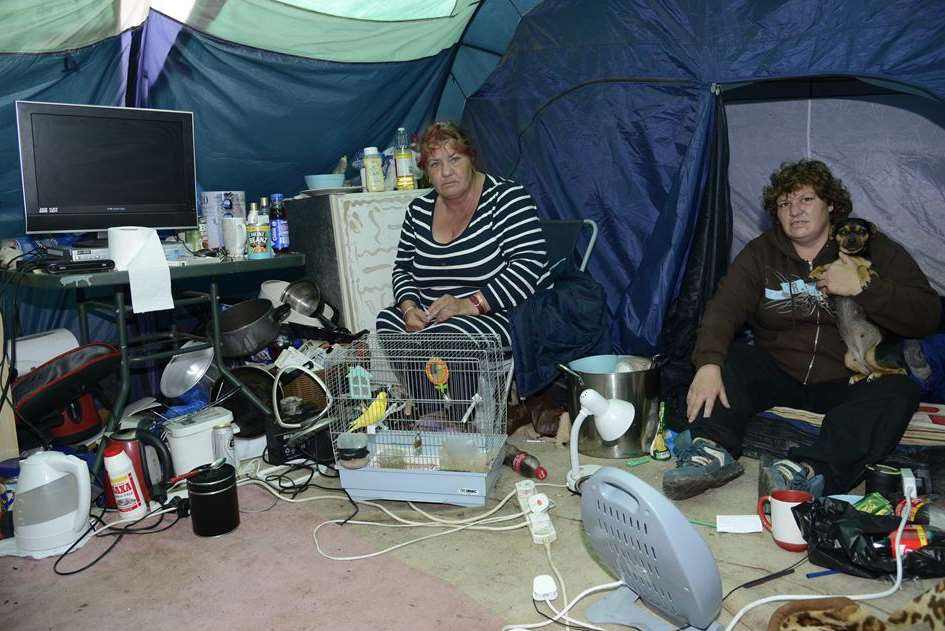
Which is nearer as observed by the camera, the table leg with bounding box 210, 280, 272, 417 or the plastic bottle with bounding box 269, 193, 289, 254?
the table leg with bounding box 210, 280, 272, 417

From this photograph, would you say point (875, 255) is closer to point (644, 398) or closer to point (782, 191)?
point (782, 191)

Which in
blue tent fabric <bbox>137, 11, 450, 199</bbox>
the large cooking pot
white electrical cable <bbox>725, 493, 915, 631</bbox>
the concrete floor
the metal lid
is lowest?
the concrete floor

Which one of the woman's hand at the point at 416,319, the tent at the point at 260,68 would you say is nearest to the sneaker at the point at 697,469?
the woman's hand at the point at 416,319

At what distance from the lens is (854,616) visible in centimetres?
153

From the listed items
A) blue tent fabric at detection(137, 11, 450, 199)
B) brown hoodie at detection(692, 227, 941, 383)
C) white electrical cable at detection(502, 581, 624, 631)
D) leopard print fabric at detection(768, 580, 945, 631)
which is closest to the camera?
leopard print fabric at detection(768, 580, 945, 631)

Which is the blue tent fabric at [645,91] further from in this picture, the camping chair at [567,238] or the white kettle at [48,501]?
the white kettle at [48,501]

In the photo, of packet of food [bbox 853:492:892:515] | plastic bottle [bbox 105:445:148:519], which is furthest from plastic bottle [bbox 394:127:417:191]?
packet of food [bbox 853:492:892:515]

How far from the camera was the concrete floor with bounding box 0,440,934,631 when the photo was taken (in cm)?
178

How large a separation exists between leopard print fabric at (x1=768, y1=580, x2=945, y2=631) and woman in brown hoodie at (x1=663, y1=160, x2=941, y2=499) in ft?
1.98

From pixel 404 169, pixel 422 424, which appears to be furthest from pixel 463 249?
pixel 422 424

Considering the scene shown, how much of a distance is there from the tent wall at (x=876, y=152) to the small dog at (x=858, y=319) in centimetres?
75

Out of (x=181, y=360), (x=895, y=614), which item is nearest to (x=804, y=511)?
(x=895, y=614)

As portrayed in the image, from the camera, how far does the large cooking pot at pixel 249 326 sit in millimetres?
2961

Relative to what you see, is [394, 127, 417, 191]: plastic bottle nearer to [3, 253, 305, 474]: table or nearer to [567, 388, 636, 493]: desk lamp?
[3, 253, 305, 474]: table
